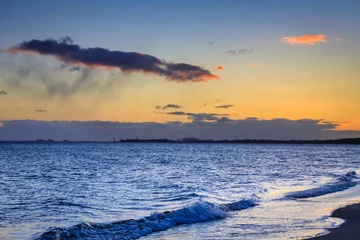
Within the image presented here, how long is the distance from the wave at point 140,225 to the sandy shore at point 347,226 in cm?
547

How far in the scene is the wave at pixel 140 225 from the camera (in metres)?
16.0

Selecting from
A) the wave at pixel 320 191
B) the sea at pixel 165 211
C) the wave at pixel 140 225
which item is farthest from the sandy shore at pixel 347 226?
the wave at pixel 320 191

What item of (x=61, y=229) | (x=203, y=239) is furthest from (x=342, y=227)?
(x=61, y=229)

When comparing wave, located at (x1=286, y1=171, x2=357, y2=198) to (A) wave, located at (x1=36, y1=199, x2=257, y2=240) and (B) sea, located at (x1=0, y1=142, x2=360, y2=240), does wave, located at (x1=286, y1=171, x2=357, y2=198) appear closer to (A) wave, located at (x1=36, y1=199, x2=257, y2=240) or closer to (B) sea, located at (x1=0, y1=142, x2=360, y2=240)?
(B) sea, located at (x1=0, y1=142, x2=360, y2=240)

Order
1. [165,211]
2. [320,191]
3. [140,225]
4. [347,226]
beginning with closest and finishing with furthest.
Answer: [347,226] → [140,225] → [165,211] → [320,191]

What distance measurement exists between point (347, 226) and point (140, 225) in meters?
8.37

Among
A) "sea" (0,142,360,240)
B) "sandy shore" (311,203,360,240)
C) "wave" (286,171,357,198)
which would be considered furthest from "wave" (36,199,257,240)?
"wave" (286,171,357,198)

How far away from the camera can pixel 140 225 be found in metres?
17.5

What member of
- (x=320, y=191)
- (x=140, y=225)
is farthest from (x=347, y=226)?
(x=320, y=191)

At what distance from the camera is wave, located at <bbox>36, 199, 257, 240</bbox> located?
630 inches

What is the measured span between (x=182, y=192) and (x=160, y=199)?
12.3 ft

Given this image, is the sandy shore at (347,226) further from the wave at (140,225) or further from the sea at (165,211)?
the wave at (140,225)

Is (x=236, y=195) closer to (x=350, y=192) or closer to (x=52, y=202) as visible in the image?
(x=350, y=192)

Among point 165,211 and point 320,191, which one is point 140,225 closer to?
point 165,211
